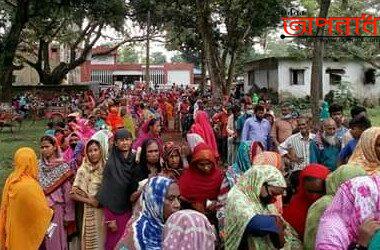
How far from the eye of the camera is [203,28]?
21969 millimetres

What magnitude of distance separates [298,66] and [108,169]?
28135 mm

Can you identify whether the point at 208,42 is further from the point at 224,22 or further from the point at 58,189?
the point at 58,189

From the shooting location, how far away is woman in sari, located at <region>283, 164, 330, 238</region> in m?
4.04

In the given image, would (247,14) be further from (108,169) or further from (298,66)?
(108,169)

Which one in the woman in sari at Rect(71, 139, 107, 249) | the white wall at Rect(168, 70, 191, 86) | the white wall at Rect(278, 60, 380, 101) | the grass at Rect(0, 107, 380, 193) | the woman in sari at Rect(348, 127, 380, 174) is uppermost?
the white wall at Rect(168, 70, 191, 86)

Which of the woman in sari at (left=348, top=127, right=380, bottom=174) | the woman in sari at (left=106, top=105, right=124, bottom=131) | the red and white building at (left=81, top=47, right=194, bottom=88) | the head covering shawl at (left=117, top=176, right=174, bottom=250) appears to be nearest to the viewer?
the head covering shawl at (left=117, top=176, right=174, bottom=250)

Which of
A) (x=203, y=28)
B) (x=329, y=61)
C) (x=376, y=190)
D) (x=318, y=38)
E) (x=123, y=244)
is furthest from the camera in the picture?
(x=329, y=61)

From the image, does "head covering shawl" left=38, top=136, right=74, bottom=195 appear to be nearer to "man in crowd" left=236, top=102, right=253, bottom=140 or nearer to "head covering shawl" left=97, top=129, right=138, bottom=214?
"head covering shawl" left=97, top=129, right=138, bottom=214

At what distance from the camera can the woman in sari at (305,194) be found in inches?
159

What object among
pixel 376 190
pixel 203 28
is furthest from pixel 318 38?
pixel 376 190

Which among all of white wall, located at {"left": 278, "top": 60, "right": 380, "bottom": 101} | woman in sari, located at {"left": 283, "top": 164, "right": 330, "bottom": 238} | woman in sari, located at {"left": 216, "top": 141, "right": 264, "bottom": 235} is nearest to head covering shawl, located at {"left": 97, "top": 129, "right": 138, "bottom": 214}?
woman in sari, located at {"left": 216, "top": 141, "right": 264, "bottom": 235}

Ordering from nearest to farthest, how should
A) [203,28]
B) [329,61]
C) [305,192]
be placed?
[305,192]
[203,28]
[329,61]

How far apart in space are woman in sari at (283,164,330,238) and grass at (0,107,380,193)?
7883 millimetres

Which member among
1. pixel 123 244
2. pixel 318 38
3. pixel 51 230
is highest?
pixel 318 38
